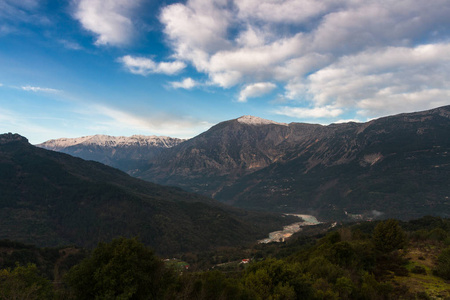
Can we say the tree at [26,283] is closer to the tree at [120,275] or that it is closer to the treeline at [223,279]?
the treeline at [223,279]

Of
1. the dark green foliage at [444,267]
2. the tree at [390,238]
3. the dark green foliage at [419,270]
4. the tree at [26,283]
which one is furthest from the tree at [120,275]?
the tree at [390,238]

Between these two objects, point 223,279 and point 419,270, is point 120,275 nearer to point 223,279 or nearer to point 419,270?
point 223,279

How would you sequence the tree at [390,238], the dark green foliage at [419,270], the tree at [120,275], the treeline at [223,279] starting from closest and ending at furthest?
1. the tree at [120,275]
2. the treeline at [223,279]
3. the dark green foliage at [419,270]
4. the tree at [390,238]

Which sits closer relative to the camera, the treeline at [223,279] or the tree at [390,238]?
the treeline at [223,279]

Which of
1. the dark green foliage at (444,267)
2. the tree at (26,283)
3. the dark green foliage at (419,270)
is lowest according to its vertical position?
the dark green foliage at (419,270)

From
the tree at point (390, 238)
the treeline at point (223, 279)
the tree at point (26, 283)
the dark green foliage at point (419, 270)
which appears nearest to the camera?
the treeline at point (223, 279)

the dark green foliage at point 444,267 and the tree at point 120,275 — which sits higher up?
the tree at point 120,275

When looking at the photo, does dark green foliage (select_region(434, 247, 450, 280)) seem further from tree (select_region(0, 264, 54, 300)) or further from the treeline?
tree (select_region(0, 264, 54, 300))

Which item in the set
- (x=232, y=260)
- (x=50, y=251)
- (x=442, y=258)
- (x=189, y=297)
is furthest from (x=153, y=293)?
(x=232, y=260)
